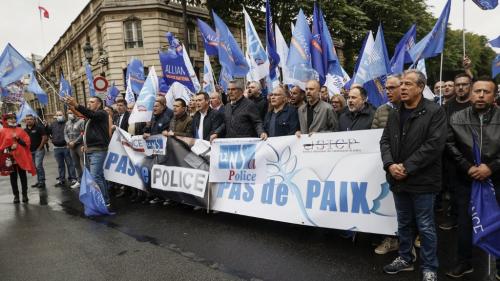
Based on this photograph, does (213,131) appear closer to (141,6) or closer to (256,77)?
(256,77)

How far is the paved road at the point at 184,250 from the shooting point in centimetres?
383

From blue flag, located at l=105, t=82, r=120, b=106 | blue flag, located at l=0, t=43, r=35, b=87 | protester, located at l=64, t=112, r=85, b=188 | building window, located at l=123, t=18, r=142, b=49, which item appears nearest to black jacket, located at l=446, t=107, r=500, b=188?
blue flag, located at l=0, t=43, r=35, b=87

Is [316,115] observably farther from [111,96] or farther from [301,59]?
[111,96]

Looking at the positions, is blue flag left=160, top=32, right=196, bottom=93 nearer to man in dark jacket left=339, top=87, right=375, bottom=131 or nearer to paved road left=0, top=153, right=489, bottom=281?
A: paved road left=0, top=153, right=489, bottom=281

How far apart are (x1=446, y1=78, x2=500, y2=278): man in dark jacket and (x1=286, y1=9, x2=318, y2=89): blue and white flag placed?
260 cm

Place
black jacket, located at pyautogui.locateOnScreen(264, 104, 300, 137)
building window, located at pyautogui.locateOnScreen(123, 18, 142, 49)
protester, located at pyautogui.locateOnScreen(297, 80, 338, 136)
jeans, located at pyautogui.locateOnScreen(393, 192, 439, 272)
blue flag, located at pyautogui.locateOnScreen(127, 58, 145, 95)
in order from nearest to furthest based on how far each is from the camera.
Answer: jeans, located at pyautogui.locateOnScreen(393, 192, 439, 272), protester, located at pyautogui.locateOnScreen(297, 80, 338, 136), black jacket, located at pyautogui.locateOnScreen(264, 104, 300, 137), blue flag, located at pyautogui.locateOnScreen(127, 58, 145, 95), building window, located at pyautogui.locateOnScreen(123, 18, 142, 49)

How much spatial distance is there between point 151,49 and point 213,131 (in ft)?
71.4

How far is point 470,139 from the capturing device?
3.37 metres

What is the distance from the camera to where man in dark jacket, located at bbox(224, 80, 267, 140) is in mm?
5711

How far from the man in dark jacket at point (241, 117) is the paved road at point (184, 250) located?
127 cm

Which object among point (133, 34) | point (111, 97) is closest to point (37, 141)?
point (111, 97)

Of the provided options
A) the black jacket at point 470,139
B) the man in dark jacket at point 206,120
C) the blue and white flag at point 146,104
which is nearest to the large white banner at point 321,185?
the black jacket at point 470,139

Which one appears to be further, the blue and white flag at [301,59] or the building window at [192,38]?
the building window at [192,38]

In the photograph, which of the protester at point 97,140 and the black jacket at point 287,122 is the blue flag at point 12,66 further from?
the black jacket at point 287,122
